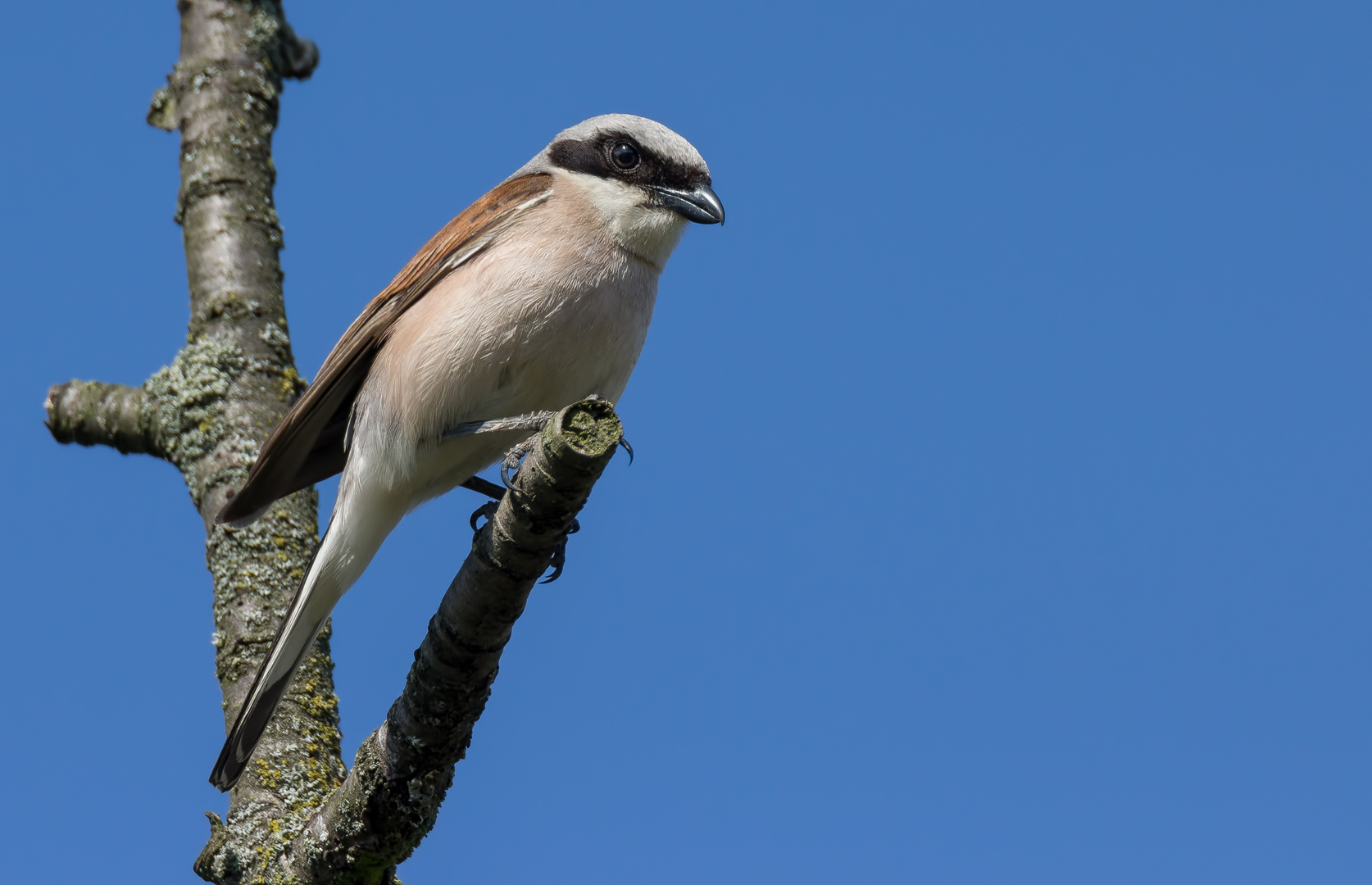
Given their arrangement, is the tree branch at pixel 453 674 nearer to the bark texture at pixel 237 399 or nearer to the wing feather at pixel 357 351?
the bark texture at pixel 237 399

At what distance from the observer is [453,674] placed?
3.07 metres

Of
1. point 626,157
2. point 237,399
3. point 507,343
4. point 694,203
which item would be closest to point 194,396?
point 237,399

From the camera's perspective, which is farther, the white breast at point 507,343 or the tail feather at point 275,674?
the white breast at point 507,343

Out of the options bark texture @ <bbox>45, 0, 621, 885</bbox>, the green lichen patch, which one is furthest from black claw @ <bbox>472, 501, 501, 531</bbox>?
the green lichen patch

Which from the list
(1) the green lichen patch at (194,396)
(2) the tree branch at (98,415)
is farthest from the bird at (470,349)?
(2) the tree branch at (98,415)

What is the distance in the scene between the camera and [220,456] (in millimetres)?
4582

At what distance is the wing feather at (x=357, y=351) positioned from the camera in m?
4.35

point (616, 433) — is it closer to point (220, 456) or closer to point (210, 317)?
point (220, 456)

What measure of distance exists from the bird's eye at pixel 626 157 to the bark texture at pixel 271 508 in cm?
133

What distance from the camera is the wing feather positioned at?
14.3 ft

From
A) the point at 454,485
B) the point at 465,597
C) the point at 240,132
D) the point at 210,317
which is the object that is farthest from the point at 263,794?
the point at 240,132

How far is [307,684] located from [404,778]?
3.37 ft

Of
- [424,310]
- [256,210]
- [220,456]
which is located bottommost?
[220,456]

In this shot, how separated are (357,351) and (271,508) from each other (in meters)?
0.64
